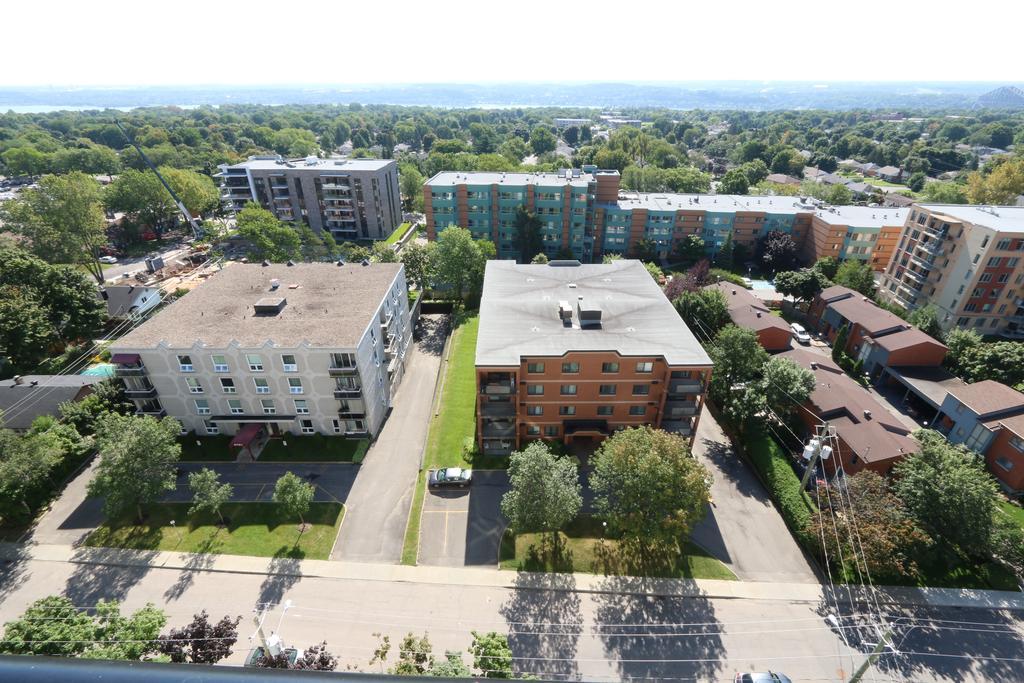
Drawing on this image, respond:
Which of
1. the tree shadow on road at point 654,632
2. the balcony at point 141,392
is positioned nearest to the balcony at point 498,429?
the tree shadow on road at point 654,632

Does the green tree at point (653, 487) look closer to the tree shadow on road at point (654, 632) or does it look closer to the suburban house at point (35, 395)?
the tree shadow on road at point (654, 632)

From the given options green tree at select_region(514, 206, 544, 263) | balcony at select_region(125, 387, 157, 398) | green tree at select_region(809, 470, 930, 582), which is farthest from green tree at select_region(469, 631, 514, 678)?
green tree at select_region(514, 206, 544, 263)

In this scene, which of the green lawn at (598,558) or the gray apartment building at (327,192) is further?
the gray apartment building at (327,192)

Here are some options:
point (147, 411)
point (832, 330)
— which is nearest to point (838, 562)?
point (832, 330)

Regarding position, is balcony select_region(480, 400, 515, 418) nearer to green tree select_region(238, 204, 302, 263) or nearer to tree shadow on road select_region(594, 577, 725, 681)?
tree shadow on road select_region(594, 577, 725, 681)

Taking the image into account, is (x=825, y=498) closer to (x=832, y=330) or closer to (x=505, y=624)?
(x=505, y=624)

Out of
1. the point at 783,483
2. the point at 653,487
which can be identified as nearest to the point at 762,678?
the point at 653,487
